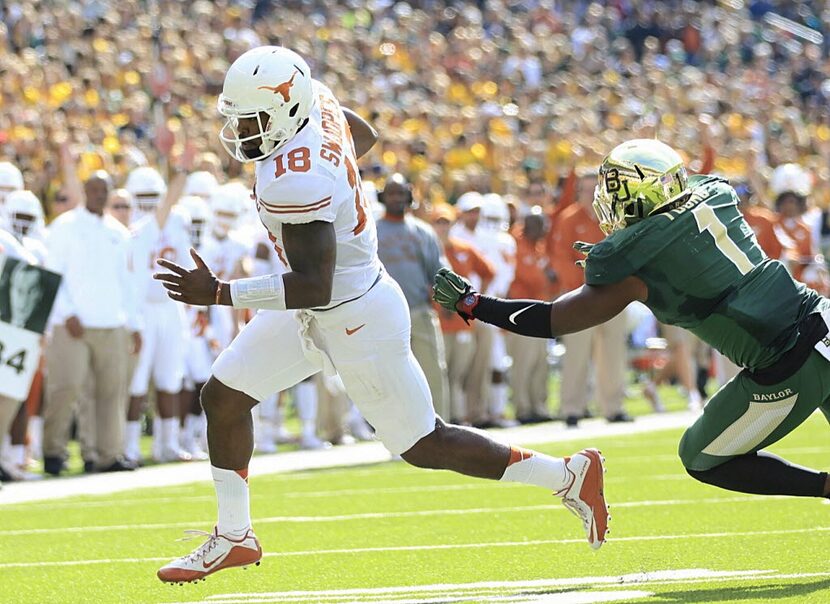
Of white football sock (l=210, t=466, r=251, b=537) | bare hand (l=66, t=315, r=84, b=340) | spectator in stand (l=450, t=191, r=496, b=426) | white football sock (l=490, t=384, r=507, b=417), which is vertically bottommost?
white football sock (l=490, t=384, r=507, b=417)

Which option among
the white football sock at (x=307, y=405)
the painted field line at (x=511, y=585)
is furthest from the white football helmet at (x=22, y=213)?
the painted field line at (x=511, y=585)

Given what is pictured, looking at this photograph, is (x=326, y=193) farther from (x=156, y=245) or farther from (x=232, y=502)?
(x=156, y=245)

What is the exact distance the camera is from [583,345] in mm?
14148

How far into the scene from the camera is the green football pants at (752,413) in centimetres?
582

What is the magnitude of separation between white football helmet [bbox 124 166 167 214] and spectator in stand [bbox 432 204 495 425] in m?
2.55

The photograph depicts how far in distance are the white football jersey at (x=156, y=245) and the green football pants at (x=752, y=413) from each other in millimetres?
6348

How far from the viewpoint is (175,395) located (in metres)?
12.0

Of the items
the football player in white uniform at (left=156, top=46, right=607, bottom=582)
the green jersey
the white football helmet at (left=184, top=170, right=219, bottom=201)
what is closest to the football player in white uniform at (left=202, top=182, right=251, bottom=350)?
the white football helmet at (left=184, top=170, right=219, bottom=201)

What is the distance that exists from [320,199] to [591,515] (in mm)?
1585

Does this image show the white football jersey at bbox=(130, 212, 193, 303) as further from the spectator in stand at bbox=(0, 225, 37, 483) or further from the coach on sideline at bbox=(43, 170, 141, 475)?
the spectator in stand at bbox=(0, 225, 37, 483)

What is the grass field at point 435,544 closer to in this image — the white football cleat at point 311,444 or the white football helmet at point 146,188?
the white football cleat at point 311,444

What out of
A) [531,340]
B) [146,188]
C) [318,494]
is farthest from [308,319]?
[531,340]

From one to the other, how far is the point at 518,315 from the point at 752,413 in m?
0.89

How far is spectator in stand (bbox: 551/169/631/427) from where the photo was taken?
13805 millimetres
